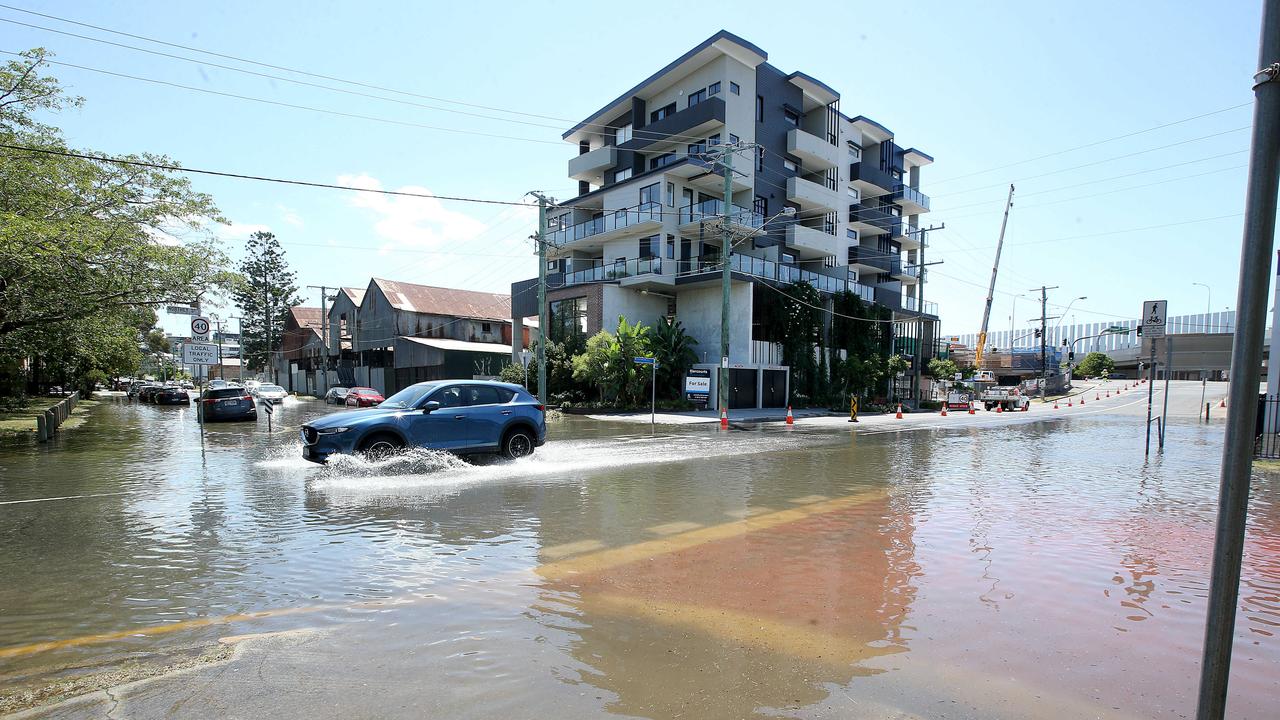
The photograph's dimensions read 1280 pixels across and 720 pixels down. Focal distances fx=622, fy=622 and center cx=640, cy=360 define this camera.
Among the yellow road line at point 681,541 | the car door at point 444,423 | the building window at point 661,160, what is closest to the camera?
the yellow road line at point 681,541

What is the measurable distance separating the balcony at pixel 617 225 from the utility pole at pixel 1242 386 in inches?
1206

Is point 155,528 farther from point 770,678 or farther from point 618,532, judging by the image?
point 770,678

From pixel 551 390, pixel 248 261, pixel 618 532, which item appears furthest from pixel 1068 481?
pixel 248 261

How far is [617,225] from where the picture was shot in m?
35.3

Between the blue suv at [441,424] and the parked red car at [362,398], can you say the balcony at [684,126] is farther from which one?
the blue suv at [441,424]

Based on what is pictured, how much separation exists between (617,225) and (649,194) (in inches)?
97.9


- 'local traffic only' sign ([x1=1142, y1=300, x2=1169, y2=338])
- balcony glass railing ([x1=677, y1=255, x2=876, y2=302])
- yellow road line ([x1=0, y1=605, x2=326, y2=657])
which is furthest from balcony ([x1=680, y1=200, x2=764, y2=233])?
yellow road line ([x1=0, y1=605, x2=326, y2=657])

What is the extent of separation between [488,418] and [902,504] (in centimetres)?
765

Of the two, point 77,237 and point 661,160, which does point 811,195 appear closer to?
point 661,160

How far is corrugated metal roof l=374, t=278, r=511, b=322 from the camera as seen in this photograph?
50719mm

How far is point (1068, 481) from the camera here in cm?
1155

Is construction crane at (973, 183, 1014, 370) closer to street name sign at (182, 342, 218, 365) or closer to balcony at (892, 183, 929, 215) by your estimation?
balcony at (892, 183, 929, 215)

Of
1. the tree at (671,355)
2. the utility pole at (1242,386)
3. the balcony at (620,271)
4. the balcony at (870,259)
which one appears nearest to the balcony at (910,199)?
the balcony at (870,259)

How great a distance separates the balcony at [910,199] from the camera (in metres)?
48.4
